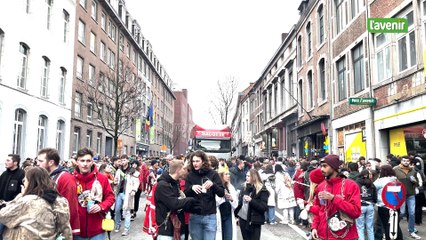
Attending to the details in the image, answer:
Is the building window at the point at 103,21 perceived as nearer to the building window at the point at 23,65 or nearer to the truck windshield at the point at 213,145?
the building window at the point at 23,65

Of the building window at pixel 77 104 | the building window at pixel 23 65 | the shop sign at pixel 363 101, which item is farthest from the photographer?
the building window at pixel 77 104

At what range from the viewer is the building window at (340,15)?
19.4 metres

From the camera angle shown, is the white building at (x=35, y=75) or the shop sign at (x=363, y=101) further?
the white building at (x=35, y=75)

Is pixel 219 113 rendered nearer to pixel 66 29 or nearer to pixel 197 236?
pixel 66 29

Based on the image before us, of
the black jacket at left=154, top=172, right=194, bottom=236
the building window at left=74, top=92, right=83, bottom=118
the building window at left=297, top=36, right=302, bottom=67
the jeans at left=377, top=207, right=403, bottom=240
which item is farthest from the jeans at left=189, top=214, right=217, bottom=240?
the building window at left=297, top=36, right=302, bottom=67

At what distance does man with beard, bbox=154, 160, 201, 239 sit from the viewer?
4.83 m

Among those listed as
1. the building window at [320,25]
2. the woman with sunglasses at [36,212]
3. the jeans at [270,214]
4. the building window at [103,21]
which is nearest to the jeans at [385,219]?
the jeans at [270,214]

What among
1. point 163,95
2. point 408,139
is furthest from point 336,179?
point 163,95

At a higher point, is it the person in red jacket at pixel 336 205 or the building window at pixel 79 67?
the building window at pixel 79 67

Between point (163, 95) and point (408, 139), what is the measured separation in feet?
186

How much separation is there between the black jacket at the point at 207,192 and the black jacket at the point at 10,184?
3.66 meters

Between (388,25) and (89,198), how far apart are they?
392 inches

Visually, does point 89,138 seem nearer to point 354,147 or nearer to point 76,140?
point 76,140

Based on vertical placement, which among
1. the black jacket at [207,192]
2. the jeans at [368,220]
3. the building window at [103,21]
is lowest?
the jeans at [368,220]
